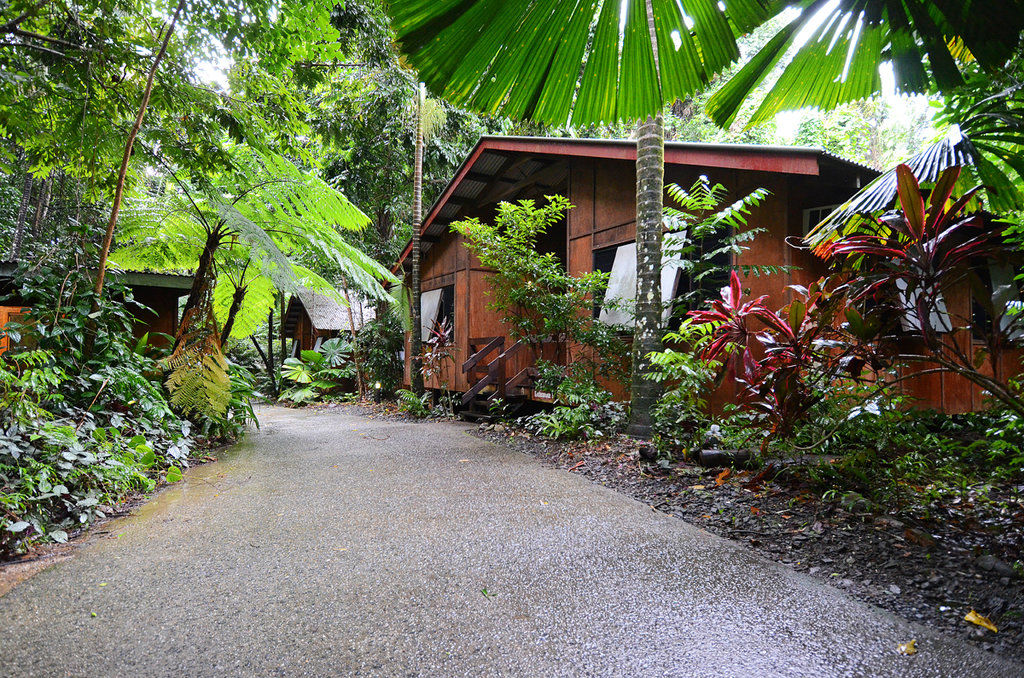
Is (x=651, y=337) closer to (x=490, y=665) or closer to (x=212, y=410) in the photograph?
(x=490, y=665)

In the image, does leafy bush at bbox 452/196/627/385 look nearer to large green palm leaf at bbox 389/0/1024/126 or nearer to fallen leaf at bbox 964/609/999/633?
fallen leaf at bbox 964/609/999/633

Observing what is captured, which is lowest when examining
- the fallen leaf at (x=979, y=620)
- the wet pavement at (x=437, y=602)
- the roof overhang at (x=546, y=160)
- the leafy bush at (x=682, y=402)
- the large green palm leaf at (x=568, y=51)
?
the wet pavement at (x=437, y=602)

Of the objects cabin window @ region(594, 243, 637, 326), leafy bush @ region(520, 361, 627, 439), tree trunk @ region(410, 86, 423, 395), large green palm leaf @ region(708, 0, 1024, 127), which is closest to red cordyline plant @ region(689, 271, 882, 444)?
large green palm leaf @ region(708, 0, 1024, 127)

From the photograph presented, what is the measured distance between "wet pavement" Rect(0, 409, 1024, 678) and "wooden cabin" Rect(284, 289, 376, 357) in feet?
38.7

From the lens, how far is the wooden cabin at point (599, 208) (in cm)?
585

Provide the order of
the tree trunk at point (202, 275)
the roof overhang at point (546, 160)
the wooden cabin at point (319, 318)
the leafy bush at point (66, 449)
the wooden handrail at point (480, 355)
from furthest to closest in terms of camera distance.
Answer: the wooden cabin at point (319, 318)
the wooden handrail at point (480, 355)
the tree trunk at point (202, 275)
the roof overhang at point (546, 160)
the leafy bush at point (66, 449)

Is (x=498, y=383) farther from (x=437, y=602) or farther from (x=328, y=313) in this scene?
(x=328, y=313)

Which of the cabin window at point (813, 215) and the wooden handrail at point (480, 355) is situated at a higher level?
the cabin window at point (813, 215)

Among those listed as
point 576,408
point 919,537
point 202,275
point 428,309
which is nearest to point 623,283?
point 576,408

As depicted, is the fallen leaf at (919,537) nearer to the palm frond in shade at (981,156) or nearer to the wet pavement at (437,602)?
the wet pavement at (437,602)

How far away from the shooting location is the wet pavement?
6.05ft

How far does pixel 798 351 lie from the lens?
10.3 feet

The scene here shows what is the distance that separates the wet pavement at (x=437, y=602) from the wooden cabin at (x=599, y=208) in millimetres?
2994

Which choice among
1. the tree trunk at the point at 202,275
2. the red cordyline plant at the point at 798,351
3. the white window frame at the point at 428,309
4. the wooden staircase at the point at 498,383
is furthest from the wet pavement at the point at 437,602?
the white window frame at the point at 428,309
